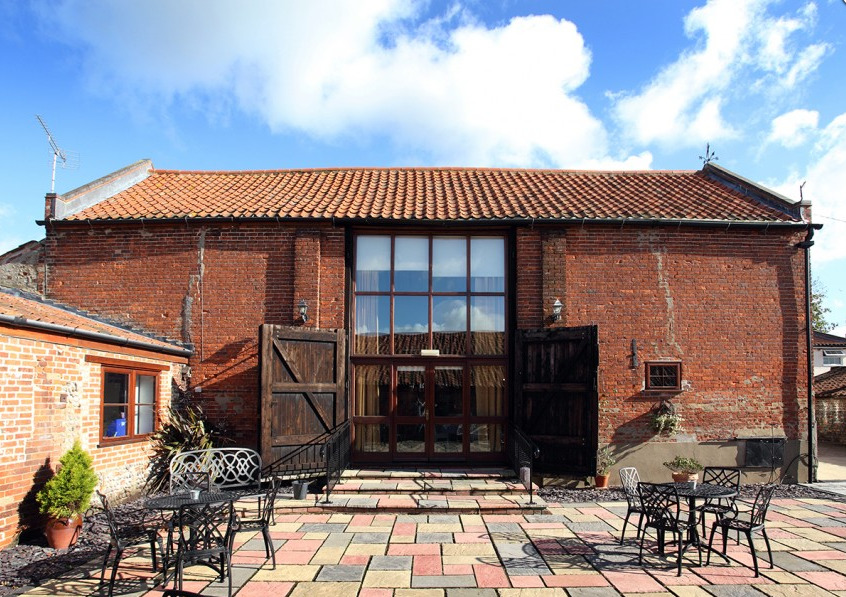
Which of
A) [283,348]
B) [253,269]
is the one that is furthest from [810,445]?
[253,269]

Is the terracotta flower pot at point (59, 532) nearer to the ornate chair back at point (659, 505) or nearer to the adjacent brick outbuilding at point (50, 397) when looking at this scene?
the adjacent brick outbuilding at point (50, 397)

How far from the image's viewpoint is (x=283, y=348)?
9.02 m

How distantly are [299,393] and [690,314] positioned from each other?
Result: 696 cm

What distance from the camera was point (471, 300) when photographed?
10.5m

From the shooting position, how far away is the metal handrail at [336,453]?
8508mm

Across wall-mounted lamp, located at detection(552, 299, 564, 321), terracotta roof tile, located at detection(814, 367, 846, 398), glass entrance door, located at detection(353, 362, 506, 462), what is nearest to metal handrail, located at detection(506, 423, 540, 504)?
glass entrance door, located at detection(353, 362, 506, 462)

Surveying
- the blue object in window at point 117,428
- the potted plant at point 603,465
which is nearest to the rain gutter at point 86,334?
the blue object in window at point 117,428

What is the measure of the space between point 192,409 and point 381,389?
3.28 m

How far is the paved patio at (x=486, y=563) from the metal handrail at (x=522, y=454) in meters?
1.02

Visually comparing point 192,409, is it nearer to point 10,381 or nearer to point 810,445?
point 10,381

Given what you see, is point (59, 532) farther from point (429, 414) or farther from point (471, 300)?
point (471, 300)

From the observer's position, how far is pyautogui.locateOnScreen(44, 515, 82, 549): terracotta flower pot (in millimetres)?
A: 6238

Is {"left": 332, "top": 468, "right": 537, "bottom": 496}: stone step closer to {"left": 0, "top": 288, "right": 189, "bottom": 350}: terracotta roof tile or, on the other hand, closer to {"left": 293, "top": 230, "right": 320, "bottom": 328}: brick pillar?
{"left": 293, "top": 230, "right": 320, "bottom": 328}: brick pillar

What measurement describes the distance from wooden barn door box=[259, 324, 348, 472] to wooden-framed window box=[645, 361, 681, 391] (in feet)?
17.6
